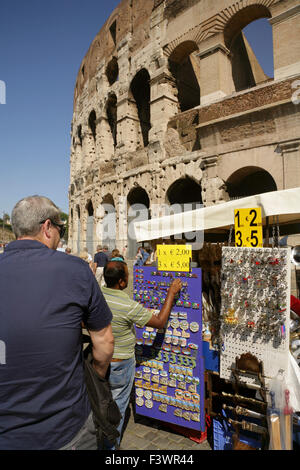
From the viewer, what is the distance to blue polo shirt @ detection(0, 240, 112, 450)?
125 cm

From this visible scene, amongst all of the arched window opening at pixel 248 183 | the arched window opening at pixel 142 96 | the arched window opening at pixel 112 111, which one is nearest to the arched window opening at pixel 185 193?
the arched window opening at pixel 248 183

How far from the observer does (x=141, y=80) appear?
13.6 meters

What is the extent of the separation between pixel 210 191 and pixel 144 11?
915cm

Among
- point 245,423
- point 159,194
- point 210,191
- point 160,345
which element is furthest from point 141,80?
point 245,423

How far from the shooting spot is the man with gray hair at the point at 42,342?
1.25 metres

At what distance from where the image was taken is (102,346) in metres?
1.58

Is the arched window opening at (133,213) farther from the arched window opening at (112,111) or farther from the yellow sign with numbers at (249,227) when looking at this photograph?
the yellow sign with numbers at (249,227)

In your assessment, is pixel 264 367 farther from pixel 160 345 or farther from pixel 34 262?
pixel 34 262

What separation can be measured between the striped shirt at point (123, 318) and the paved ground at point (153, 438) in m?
0.99

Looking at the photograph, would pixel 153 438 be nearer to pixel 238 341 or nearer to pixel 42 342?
pixel 238 341

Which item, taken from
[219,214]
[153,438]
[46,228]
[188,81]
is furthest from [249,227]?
[188,81]

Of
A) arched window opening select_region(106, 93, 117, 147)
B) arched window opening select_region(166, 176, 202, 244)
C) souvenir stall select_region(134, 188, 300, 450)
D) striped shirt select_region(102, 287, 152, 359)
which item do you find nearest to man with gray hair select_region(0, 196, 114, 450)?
striped shirt select_region(102, 287, 152, 359)

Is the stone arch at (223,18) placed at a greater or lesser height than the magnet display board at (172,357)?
greater

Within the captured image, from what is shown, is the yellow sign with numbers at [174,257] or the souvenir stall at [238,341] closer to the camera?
the souvenir stall at [238,341]
